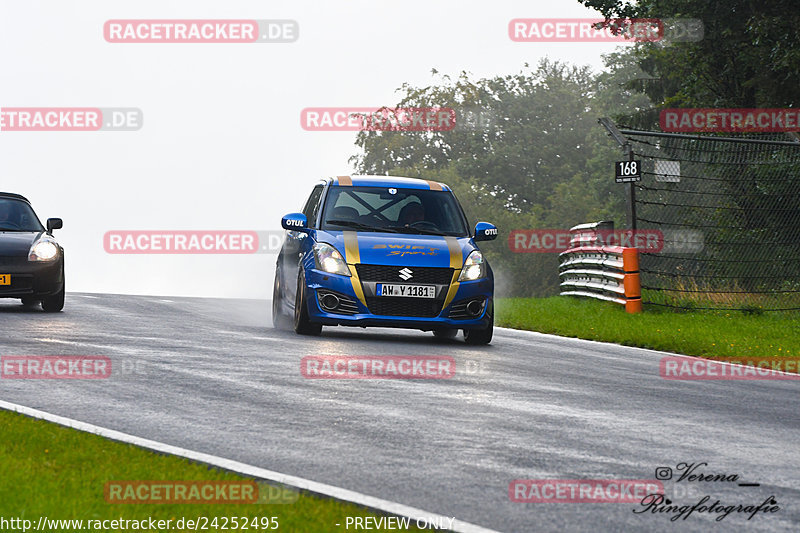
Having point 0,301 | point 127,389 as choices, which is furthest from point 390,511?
point 0,301

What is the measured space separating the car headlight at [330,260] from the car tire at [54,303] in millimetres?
5100

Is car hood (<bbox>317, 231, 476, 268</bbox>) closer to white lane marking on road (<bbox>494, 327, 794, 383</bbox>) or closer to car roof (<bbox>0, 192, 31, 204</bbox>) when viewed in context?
white lane marking on road (<bbox>494, 327, 794, 383</bbox>)

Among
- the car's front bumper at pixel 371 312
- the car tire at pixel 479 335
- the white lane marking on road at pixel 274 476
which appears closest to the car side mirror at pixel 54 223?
the car's front bumper at pixel 371 312

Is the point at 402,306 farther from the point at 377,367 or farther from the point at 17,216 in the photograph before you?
the point at 17,216

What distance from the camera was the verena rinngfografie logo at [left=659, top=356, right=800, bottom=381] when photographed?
12062mm

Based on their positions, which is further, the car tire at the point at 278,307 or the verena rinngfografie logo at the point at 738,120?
the verena rinngfografie logo at the point at 738,120

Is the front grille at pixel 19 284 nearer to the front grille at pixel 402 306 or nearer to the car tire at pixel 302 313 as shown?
the car tire at pixel 302 313

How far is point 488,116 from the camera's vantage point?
84625mm

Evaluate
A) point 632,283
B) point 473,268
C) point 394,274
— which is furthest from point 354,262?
point 632,283

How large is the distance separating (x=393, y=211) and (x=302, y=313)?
1730 millimetres

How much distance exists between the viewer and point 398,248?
13828 millimetres

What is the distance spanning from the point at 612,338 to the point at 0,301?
34.9 ft

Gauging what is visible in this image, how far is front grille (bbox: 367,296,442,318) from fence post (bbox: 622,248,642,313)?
664cm

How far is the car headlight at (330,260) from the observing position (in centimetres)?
1373
